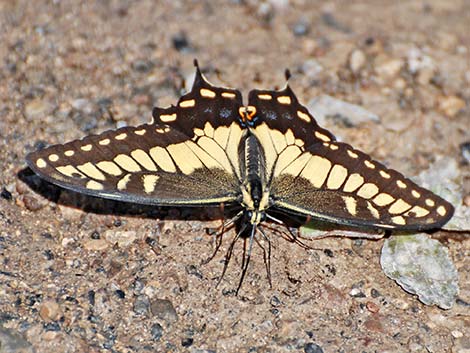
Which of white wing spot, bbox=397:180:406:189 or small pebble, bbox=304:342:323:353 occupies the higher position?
white wing spot, bbox=397:180:406:189

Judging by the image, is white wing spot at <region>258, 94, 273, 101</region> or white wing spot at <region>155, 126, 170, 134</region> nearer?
white wing spot at <region>155, 126, 170, 134</region>

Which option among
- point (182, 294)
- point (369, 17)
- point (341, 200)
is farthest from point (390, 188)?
point (369, 17)

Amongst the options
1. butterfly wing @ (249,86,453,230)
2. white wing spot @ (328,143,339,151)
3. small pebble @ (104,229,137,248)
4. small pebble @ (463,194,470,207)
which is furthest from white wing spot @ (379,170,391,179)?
small pebble @ (104,229,137,248)

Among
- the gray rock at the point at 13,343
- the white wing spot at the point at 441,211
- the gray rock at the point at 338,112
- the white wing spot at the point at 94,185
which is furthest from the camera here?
the gray rock at the point at 338,112

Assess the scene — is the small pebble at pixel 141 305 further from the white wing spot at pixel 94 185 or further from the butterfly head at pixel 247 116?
the butterfly head at pixel 247 116

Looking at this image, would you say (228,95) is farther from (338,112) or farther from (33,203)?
(33,203)

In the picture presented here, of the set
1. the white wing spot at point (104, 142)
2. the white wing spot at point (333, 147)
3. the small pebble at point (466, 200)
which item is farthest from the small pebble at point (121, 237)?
the small pebble at point (466, 200)

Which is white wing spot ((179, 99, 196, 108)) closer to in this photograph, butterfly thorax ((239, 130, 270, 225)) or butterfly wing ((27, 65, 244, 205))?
butterfly wing ((27, 65, 244, 205))
